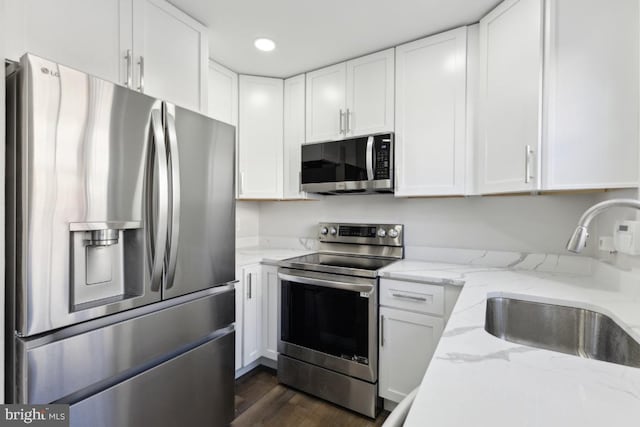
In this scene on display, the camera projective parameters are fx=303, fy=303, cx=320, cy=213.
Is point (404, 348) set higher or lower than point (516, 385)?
lower

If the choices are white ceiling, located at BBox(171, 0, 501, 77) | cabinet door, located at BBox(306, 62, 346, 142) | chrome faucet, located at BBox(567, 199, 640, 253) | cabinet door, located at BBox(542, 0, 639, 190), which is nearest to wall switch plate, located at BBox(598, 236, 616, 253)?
cabinet door, located at BBox(542, 0, 639, 190)

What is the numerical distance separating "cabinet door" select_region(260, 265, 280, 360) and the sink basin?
1.44 m

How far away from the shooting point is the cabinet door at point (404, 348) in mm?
1726

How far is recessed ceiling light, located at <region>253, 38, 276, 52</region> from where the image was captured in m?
2.00

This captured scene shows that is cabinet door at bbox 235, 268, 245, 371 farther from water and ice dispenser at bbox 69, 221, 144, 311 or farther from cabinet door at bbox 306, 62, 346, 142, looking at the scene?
cabinet door at bbox 306, 62, 346, 142

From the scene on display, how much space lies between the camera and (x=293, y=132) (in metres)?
2.51

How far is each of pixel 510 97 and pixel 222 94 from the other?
194 centimetres

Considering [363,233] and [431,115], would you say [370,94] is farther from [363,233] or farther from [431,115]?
[363,233]

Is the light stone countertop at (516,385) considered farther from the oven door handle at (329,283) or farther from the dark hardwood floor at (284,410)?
the dark hardwood floor at (284,410)

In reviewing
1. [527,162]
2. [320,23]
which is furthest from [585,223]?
[320,23]

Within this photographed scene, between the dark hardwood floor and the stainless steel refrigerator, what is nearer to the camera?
the stainless steel refrigerator

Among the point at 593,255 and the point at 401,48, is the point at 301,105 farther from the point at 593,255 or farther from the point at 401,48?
the point at 593,255

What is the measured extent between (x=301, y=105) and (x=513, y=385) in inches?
90.7

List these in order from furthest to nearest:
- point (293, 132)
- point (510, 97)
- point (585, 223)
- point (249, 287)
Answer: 1. point (293, 132)
2. point (249, 287)
3. point (510, 97)
4. point (585, 223)
